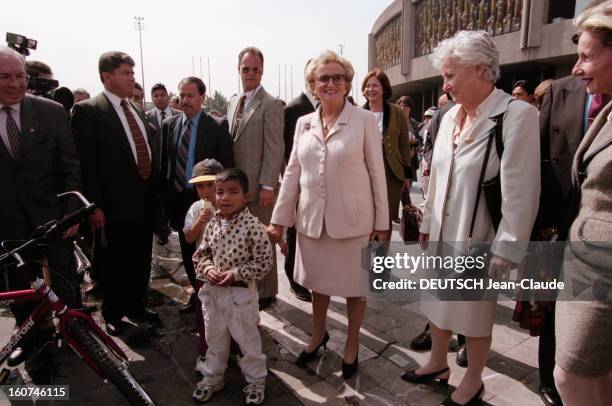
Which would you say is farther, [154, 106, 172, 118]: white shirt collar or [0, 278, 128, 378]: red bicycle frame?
[154, 106, 172, 118]: white shirt collar

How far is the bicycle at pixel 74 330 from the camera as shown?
2.16 metres

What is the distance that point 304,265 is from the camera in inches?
110

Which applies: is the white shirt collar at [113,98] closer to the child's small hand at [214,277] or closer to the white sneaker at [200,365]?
the child's small hand at [214,277]

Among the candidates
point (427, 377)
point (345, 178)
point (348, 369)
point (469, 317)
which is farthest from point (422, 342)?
point (345, 178)

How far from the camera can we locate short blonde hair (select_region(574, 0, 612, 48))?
5.11 feet

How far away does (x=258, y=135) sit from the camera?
3.61m

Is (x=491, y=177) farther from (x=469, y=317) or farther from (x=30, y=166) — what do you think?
(x=30, y=166)

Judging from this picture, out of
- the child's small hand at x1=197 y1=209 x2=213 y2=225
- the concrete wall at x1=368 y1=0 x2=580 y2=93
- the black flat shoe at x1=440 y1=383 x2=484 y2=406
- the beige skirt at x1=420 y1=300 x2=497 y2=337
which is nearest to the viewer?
the beige skirt at x1=420 y1=300 x2=497 y2=337

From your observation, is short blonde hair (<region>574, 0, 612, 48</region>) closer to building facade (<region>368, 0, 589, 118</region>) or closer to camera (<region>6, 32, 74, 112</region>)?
camera (<region>6, 32, 74, 112</region>)

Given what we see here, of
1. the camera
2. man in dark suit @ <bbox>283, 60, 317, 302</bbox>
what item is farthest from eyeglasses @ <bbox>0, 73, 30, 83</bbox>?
man in dark suit @ <bbox>283, 60, 317, 302</bbox>

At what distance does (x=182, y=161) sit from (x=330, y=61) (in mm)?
1627

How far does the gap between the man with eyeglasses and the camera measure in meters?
0.76

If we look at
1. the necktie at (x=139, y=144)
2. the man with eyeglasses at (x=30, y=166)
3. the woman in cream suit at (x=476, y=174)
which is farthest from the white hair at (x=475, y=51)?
the man with eyeglasses at (x=30, y=166)

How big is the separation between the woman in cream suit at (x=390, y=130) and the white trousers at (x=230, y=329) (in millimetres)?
1815
